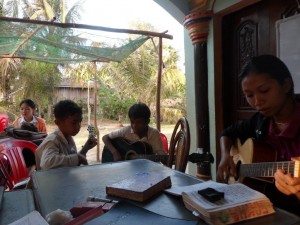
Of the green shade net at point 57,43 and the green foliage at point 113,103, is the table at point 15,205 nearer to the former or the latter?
the green shade net at point 57,43

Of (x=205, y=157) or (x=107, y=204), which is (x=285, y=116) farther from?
(x=107, y=204)

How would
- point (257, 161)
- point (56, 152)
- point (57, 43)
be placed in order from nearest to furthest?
point (257, 161) < point (56, 152) < point (57, 43)

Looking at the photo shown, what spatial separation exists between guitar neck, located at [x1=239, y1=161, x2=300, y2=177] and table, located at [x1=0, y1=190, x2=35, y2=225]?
1.12 meters

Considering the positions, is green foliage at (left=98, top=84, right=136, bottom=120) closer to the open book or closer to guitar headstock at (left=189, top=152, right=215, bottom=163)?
guitar headstock at (left=189, top=152, right=215, bottom=163)

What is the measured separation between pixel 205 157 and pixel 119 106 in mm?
11572

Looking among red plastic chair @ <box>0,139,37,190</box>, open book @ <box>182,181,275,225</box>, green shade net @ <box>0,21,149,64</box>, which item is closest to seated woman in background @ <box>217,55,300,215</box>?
open book @ <box>182,181,275,225</box>

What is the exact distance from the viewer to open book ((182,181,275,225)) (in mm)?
743

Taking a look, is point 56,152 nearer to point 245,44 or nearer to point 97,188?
point 97,188

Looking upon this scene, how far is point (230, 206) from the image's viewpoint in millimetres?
759

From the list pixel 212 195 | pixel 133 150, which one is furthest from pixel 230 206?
pixel 133 150

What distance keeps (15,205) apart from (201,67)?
247cm

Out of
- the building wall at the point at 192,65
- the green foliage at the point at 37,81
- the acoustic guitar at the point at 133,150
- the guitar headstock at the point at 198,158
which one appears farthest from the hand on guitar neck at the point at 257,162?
the green foliage at the point at 37,81

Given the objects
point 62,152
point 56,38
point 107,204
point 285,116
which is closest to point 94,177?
point 107,204

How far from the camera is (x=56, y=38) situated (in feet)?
13.1
